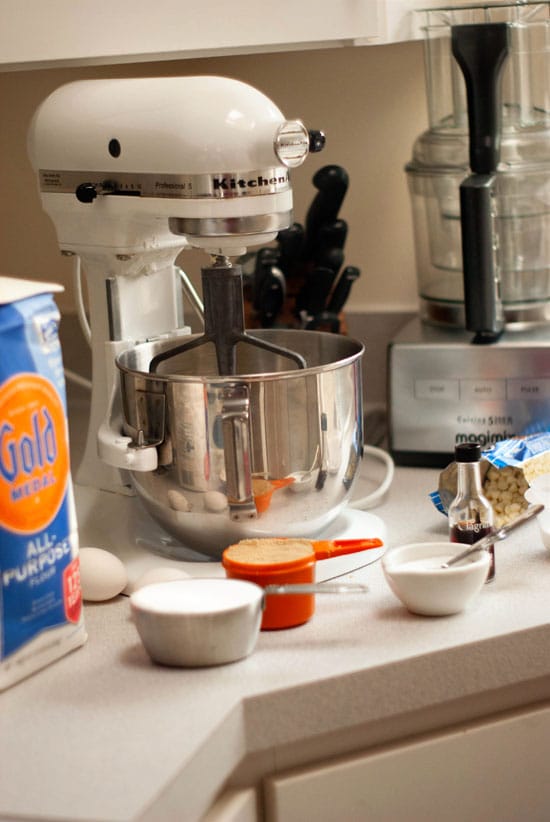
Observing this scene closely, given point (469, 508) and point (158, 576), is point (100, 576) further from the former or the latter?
point (469, 508)

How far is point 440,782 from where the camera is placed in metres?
0.90

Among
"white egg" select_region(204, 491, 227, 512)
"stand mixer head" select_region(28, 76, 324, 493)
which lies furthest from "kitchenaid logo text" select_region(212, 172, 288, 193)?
"white egg" select_region(204, 491, 227, 512)

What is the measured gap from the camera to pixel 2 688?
826mm

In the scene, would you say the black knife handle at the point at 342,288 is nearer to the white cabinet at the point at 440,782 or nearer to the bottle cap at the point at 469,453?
the bottle cap at the point at 469,453

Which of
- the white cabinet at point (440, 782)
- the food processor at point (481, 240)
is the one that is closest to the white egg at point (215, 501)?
the white cabinet at point (440, 782)

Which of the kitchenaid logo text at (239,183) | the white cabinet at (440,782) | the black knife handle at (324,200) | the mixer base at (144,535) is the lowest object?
the white cabinet at (440,782)

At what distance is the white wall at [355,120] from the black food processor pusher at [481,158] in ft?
1.01

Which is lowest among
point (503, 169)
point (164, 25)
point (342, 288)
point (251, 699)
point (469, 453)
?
point (251, 699)

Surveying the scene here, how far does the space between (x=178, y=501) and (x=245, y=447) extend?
8 cm

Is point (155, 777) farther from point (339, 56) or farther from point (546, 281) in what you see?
point (339, 56)

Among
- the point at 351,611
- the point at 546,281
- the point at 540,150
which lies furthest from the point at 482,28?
the point at 351,611

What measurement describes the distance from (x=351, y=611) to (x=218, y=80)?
43cm

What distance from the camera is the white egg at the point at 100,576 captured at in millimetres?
960

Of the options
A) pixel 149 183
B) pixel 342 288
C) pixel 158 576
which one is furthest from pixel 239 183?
pixel 342 288
